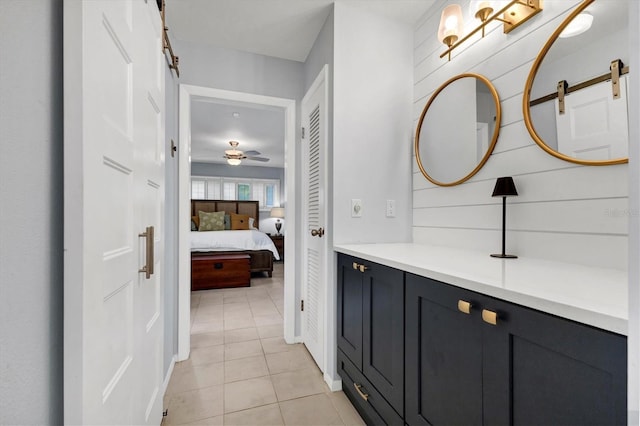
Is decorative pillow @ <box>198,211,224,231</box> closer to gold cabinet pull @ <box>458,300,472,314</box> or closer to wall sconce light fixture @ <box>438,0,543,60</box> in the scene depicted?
wall sconce light fixture @ <box>438,0,543,60</box>

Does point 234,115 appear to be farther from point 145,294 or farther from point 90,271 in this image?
point 90,271

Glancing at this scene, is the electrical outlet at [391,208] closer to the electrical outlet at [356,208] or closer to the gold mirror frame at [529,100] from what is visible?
the electrical outlet at [356,208]

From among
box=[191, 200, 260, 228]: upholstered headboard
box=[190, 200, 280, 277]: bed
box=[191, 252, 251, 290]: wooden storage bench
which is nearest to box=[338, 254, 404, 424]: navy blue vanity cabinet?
box=[191, 252, 251, 290]: wooden storage bench

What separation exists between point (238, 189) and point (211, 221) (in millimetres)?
1476

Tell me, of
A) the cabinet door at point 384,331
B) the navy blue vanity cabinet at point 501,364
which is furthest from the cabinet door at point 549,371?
the cabinet door at point 384,331

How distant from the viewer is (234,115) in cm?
400

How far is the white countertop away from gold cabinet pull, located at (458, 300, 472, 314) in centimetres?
5

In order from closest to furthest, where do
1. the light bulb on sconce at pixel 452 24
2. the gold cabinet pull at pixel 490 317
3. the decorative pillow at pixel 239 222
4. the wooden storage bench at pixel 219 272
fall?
the gold cabinet pull at pixel 490 317 < the light bulb on sconce at pixel 452 24 < the wooden storage bench at pixel 219 272 < the decorative pillow at pixel 239 222

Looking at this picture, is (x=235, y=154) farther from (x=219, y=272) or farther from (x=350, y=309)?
(x=350, y=309)

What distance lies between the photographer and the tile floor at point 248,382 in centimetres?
159

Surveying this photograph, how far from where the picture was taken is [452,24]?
1551mm

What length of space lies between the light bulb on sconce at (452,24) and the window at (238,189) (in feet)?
21.3

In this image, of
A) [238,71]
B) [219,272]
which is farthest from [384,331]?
[219,272]

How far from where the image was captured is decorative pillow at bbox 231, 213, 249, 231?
6.76 meters
